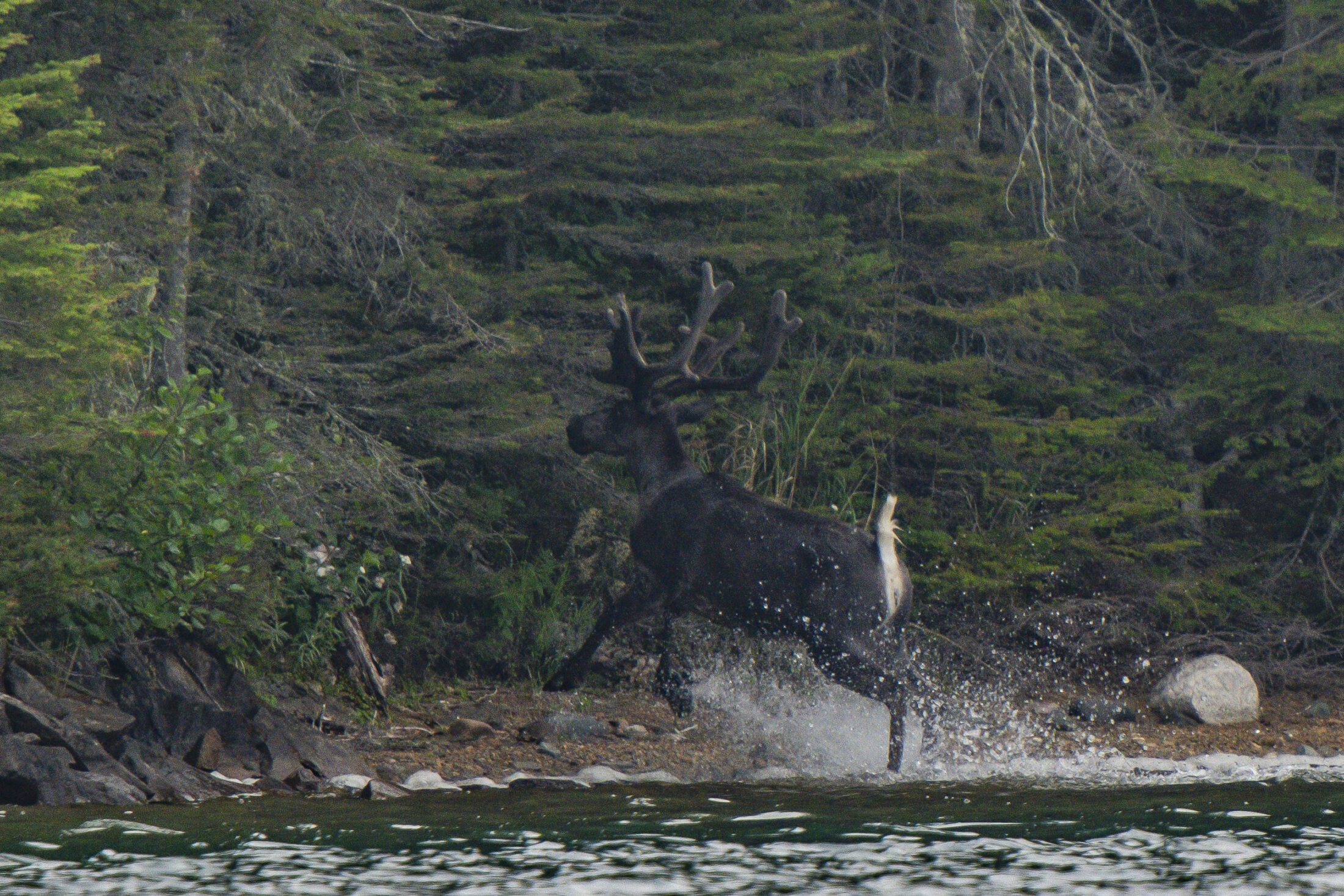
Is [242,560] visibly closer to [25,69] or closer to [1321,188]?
[25,69]

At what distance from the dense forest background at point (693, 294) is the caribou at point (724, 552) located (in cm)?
90

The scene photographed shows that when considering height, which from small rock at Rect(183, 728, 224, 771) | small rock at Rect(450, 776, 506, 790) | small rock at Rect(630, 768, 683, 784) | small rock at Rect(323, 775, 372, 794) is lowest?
small rock at Rect(630, 768, 683, 784)

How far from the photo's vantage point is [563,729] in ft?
28.8

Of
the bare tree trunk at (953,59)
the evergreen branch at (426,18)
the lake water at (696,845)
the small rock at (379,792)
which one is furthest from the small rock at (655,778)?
the bare tree trunk at (953,59)

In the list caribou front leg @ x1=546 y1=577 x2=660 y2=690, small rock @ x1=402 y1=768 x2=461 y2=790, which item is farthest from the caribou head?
small rock @ x1=402 y1=768 x2=461 y2=790

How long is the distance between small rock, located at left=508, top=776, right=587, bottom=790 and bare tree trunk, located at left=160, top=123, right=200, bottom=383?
2.92 metres

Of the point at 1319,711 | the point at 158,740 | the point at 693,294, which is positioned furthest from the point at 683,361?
the point at 1319,711

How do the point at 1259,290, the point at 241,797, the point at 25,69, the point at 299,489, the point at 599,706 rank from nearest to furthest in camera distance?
the point at 241,797, the point at 25,69, the point at 299,489, the point at 599,706, the point at 1259,290

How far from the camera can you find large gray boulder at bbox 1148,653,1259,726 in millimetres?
10328

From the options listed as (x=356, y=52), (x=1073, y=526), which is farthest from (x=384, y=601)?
(x=1073, y=526)

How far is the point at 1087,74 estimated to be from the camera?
40.7 feet

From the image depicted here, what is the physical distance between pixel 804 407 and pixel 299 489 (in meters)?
4.08

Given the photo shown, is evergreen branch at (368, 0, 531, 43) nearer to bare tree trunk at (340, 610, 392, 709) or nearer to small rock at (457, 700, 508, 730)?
bare tree trunk at (340, 610, 392, 709)

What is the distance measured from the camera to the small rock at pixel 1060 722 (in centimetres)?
985
